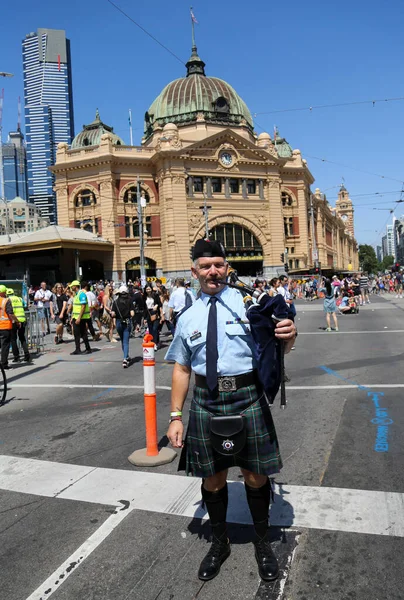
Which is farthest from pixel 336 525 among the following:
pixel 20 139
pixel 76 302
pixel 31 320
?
pixel 20 139

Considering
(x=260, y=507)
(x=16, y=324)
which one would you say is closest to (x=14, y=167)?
(x=16, y=324)

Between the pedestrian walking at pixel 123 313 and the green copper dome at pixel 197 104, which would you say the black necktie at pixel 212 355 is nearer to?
the pedestrian walking at pixel 123 313

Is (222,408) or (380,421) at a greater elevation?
(222,408)

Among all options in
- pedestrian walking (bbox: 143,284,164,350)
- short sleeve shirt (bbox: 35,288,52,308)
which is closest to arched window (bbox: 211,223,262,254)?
short sleeve shirt (bbox: 35,288,52,308)

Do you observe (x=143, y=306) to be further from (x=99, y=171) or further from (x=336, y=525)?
(x=99, y=171)

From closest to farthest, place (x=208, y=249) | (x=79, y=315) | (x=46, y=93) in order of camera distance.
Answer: (x=208, y=249) < (x=79, y=315) < (x=46, y=93)

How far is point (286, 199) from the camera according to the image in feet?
203

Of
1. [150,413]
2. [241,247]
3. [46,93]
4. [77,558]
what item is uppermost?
[46,93]

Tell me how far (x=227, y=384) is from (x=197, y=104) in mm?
59619

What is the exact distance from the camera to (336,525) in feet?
11.3

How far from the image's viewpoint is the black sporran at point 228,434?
2898mm

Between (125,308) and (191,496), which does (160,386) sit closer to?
(125,308)

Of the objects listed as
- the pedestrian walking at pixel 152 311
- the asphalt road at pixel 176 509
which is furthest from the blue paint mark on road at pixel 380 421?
the pedestrian walking at pixel 152 311

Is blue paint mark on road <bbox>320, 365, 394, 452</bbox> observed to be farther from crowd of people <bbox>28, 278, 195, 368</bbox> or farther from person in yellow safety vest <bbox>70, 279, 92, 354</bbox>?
person in yellow safety vest <bbox>70, 279, 92, 354</bbox>
